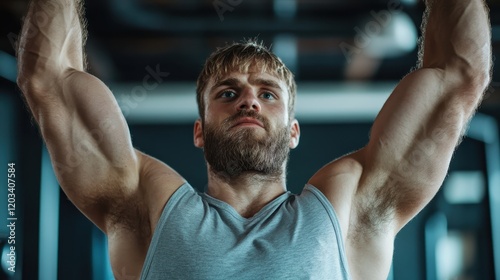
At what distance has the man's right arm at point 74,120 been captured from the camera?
1237 millimetres

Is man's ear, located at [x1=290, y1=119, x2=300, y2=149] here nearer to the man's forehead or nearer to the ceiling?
the man's forehead

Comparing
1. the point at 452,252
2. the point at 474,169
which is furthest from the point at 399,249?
the point at 474,169

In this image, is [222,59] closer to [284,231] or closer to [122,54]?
[284,231]

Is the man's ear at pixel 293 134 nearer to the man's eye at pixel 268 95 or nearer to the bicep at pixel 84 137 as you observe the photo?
the man's eye at pixel 268 95

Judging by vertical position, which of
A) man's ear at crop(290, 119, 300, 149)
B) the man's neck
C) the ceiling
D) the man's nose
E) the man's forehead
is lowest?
the man's neck

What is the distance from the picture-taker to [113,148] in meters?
1.25

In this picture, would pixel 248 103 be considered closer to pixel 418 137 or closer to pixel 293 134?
pixel 293 134

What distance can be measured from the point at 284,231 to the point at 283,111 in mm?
292

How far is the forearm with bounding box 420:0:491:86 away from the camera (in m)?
1.25

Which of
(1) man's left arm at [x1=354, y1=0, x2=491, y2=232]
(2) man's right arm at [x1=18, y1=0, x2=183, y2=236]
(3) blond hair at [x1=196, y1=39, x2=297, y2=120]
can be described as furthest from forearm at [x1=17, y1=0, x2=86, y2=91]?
(1) man's left arm at [x1=354, y1=0, x2=491, y2=232]

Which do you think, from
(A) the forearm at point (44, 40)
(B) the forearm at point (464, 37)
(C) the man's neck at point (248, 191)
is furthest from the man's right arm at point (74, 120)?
(B) the forearm at point (464, 37)

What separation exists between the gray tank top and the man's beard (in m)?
0.10

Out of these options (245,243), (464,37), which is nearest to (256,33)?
(464,37)

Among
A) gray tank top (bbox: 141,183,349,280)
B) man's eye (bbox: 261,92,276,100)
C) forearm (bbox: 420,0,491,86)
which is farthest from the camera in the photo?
man's eye (bbox: 261,92,276,100)
